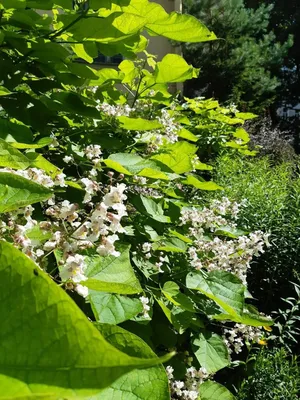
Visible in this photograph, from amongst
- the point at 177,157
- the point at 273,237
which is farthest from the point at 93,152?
the point at 273,237

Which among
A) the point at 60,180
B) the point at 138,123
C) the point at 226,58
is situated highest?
the point at 60,180

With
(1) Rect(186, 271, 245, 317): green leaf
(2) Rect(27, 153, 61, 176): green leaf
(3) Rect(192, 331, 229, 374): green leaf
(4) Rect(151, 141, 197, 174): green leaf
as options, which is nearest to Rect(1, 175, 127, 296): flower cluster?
(2) Rect(27, 153, 61, 176): green leaf

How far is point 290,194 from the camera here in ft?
17.3

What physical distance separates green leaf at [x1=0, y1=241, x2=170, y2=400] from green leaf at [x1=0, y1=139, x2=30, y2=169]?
1.72ft

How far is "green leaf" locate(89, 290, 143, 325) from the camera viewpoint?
3.62 feet

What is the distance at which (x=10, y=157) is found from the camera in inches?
30.9

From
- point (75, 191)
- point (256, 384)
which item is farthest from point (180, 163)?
point (256, 384)

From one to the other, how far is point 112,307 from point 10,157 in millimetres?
504

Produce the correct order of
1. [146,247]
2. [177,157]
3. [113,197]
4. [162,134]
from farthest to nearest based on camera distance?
[162,134], [146,247], [177,157], [113,197]

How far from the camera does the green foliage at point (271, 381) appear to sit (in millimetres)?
2975

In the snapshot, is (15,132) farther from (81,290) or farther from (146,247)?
(146,247)

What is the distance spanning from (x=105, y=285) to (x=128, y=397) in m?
0.24

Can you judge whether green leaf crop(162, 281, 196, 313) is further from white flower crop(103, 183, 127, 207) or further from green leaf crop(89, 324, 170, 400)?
green leaf crop(89, 324, 170, 400)

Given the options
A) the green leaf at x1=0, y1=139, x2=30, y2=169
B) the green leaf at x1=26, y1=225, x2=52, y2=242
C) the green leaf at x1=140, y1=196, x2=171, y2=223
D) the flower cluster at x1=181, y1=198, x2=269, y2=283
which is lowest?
the flower cluster at x1=181, y1=198, x2=269, y2=283
